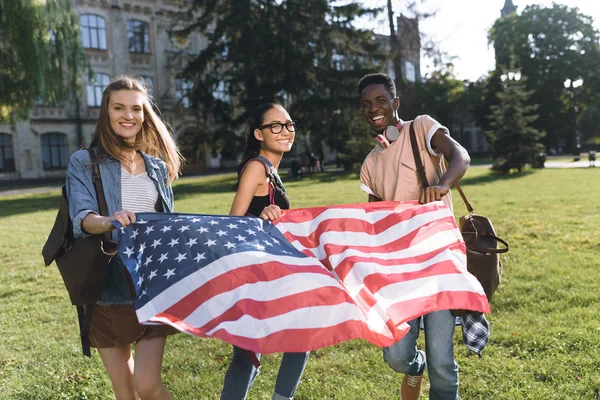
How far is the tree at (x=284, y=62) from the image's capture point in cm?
2859

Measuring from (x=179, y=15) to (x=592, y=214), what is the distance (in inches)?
1050

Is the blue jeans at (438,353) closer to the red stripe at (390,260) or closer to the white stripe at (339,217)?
the red stripe at (390,260)

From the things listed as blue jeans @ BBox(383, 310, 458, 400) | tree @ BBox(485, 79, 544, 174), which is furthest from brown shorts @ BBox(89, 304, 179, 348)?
tree @ BBox(485, 79, 544, 174)

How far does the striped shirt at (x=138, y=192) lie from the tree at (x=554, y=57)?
58857mm

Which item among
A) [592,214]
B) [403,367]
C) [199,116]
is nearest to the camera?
[403,367]

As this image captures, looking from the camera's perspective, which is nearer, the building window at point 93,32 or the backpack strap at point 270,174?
the backpack strap at point 270,174

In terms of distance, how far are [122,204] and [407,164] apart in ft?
6.14

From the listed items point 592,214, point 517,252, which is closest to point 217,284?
point 517,252

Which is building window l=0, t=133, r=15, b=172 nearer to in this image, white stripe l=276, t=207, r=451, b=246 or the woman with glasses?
the woman with glasses

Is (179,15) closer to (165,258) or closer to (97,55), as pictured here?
(97,55)

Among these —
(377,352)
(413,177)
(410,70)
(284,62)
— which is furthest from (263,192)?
(410,70)

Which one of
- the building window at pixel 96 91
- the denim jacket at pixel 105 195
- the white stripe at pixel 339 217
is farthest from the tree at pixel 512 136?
the denim jacket at pixel 105 195

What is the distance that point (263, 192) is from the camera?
11.7 feet

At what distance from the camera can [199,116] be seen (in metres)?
31.1
